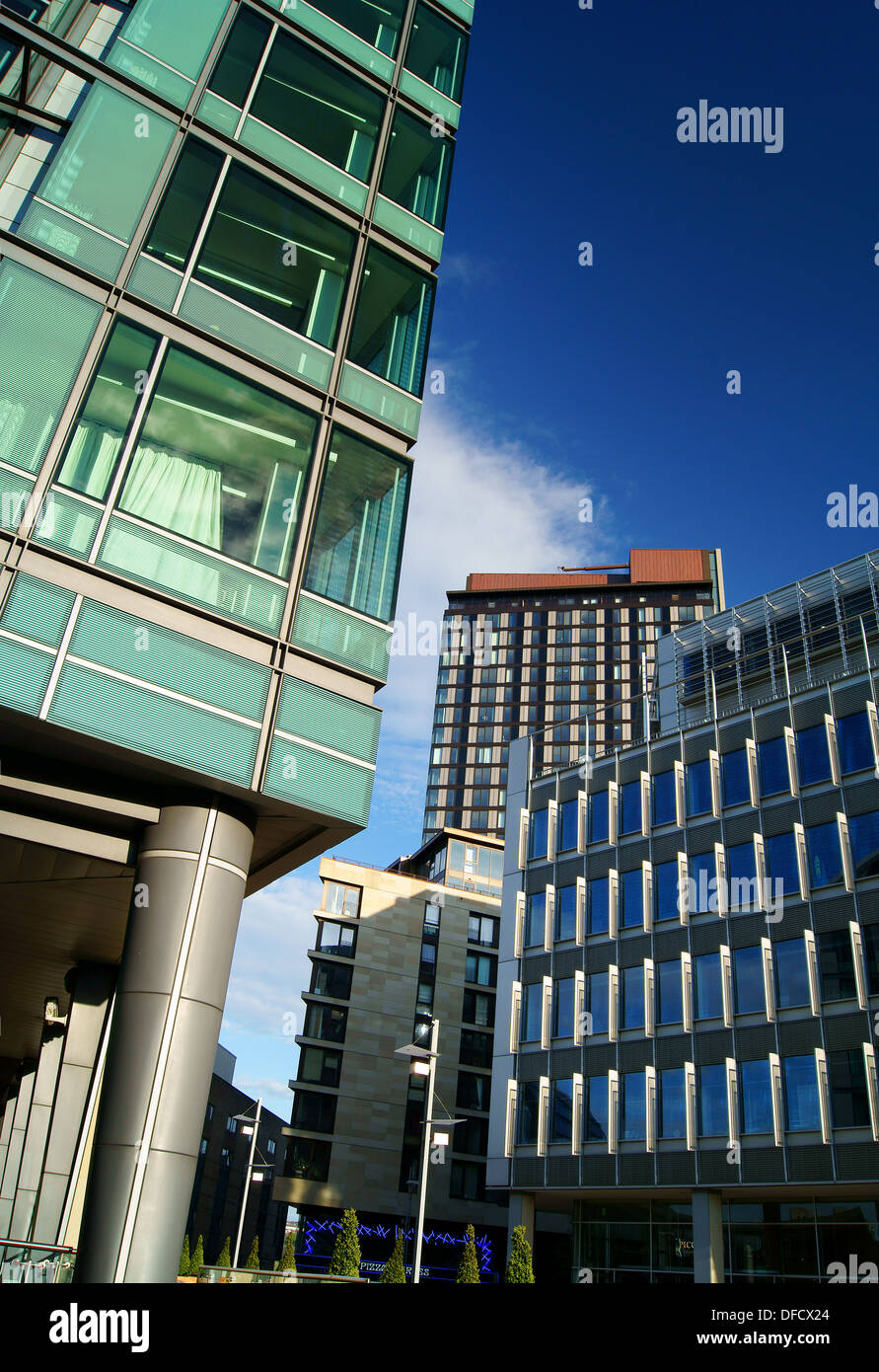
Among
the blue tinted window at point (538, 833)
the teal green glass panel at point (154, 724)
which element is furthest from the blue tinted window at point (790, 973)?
the teal green glass panel at point (154, 724)

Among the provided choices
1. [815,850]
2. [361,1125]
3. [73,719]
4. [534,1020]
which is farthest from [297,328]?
[361,1125]

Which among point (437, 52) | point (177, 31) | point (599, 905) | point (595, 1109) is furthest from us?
point (599, 905)

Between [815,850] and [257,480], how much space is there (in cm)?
2486

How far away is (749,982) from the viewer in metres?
31.0

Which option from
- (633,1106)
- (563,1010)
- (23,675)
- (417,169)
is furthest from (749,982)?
(23,675)

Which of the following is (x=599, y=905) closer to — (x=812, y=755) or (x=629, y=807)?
(x=629, y=807)

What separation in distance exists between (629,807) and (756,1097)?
11.3 metres

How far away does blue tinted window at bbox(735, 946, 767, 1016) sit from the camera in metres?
30.6

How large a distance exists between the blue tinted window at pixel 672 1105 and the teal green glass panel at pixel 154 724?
26.3m

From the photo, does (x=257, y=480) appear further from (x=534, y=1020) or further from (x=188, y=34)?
(x=534, y=1020)

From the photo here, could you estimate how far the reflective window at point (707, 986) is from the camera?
31.7 m

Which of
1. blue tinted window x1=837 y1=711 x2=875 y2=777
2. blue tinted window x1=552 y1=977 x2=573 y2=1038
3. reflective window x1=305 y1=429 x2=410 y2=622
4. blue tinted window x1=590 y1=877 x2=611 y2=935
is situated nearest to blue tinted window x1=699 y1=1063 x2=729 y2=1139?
blue tinted window x1=552 y1=977 x2=573 y2=1038

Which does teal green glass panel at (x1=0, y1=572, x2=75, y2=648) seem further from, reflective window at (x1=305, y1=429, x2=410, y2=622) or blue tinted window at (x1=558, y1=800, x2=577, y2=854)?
blue tinted window at (x1=558, y1=800, x2=577, y2=854)

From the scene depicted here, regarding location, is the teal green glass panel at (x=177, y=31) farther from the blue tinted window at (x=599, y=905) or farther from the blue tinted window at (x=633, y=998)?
the blue tinted window at (x=599, y=905)
